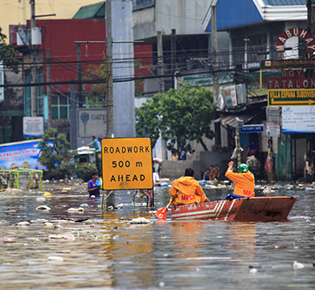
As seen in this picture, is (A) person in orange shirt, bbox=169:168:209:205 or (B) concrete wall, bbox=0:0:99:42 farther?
(B) concrete wall, bbox=0:0:99:42

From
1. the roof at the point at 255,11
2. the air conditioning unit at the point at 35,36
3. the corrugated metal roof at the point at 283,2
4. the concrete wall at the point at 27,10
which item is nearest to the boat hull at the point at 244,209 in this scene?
the roof at the point at 255,11

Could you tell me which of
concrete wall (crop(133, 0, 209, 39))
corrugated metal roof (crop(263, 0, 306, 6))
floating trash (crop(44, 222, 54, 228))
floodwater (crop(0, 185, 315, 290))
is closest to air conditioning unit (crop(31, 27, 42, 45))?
concrete wall (crop(133, 0, 209, 39))

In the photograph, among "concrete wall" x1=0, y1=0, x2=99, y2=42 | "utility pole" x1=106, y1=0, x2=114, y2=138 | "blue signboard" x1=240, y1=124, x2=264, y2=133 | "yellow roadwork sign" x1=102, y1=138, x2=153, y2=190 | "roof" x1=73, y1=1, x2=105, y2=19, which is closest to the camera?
"yellow roadwork sign" x1=102, y1=138, x2=153, y2=190

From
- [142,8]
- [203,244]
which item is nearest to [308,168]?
[203,244]

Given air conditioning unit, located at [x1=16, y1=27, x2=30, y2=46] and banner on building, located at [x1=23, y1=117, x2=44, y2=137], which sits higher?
air conditioning unit, located at [x1=16, y1=27, x2=30, y2=46]

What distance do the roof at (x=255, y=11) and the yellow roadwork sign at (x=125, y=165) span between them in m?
28.1

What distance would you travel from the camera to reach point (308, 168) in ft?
122

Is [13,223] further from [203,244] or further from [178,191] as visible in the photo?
[203,244]

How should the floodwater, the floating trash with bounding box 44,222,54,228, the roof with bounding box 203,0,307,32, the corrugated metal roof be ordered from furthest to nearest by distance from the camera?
1. the corrugated metal roof
2. the roof with bounding box 203,0,307,32
3. the floating trash with bounding box 44,222,54,228
4. the floodwater

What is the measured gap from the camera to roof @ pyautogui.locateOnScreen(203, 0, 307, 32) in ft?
160

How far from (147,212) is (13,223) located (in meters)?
4.53

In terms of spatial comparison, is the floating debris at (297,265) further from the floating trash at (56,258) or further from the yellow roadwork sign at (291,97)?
the yellow roadwork sign at (291,97)

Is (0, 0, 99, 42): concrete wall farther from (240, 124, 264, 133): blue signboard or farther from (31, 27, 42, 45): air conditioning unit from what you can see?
(240, 124, 264, 133): blue signboard

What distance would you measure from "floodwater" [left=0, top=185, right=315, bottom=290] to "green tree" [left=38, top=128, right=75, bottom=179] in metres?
28.5
